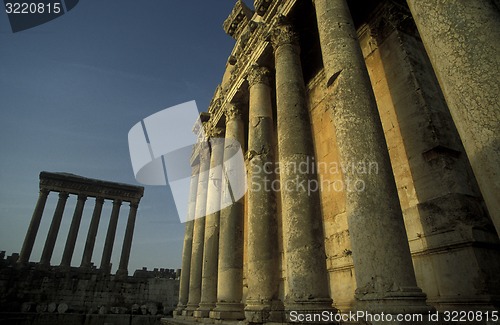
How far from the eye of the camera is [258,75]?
1023 cm

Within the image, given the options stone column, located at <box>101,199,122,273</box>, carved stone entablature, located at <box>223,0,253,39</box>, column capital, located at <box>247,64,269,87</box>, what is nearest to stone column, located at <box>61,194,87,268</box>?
stone column, located at <box>101,199,122,273</box>

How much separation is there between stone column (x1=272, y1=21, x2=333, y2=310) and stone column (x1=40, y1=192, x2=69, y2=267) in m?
33.4

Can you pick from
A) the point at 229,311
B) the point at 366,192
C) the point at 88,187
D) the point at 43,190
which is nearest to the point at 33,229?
the point at 43,190

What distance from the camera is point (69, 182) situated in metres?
32.4

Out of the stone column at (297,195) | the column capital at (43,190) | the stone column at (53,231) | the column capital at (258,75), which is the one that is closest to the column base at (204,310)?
the stone column at (297,195)

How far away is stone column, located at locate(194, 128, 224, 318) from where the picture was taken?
11.2m

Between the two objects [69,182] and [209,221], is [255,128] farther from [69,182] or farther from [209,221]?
[69,182]

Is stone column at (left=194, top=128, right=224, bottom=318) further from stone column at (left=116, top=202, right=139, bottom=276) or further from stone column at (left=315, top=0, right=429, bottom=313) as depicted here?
stone column at (left=116, top=202, right=139, bottom=276)

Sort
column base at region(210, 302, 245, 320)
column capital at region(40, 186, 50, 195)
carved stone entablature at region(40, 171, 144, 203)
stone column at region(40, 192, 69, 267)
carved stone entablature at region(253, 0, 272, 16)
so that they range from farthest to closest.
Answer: carved stone entablature at region(40, 171, 144, 203), column capital at region(40, 186, 50, 195), stone column at region(40, 192, 69, 267), carved stone entablature at region(253, 0, 272, 16), column base at region(210, 302, 245, 320)

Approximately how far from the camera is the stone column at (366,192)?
390 centimetres

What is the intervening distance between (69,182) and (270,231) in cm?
3282

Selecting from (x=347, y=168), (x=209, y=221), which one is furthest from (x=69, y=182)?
(x=347, y=168)

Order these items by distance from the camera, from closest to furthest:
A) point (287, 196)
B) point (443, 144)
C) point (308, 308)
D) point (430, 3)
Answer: point (430, 3), point (308, 308), point (443, 144), point (287, 196)

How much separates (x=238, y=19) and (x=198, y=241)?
11.5 m
